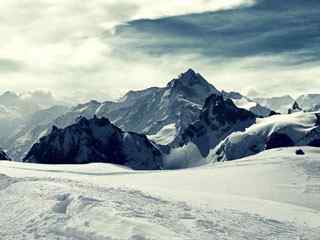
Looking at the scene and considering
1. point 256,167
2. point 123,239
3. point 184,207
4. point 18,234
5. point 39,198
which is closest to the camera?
point 123,239

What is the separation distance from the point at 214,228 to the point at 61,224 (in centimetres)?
875

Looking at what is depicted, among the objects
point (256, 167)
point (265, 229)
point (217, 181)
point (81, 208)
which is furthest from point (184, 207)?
point (256, 167)

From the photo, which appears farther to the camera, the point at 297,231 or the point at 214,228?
the point at 297,231

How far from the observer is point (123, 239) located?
26.9 metres

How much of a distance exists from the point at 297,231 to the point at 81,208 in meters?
14.2

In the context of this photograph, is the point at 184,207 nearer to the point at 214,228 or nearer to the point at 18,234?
the point at 214,228

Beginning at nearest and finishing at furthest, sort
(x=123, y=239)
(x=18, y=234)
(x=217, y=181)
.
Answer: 1. (x=123, y=239)
2. (x=18, y=234)
3. (x=217, y=181)

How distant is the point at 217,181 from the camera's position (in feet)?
219

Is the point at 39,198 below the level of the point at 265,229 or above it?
above

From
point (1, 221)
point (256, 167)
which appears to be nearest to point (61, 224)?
point (1, 221)

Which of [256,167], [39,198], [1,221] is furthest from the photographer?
[256,167]

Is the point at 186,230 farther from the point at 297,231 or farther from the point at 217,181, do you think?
the point at 217,181

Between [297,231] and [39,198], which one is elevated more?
[39,198]

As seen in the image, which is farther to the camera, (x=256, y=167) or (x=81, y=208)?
(x=256, y=167)
